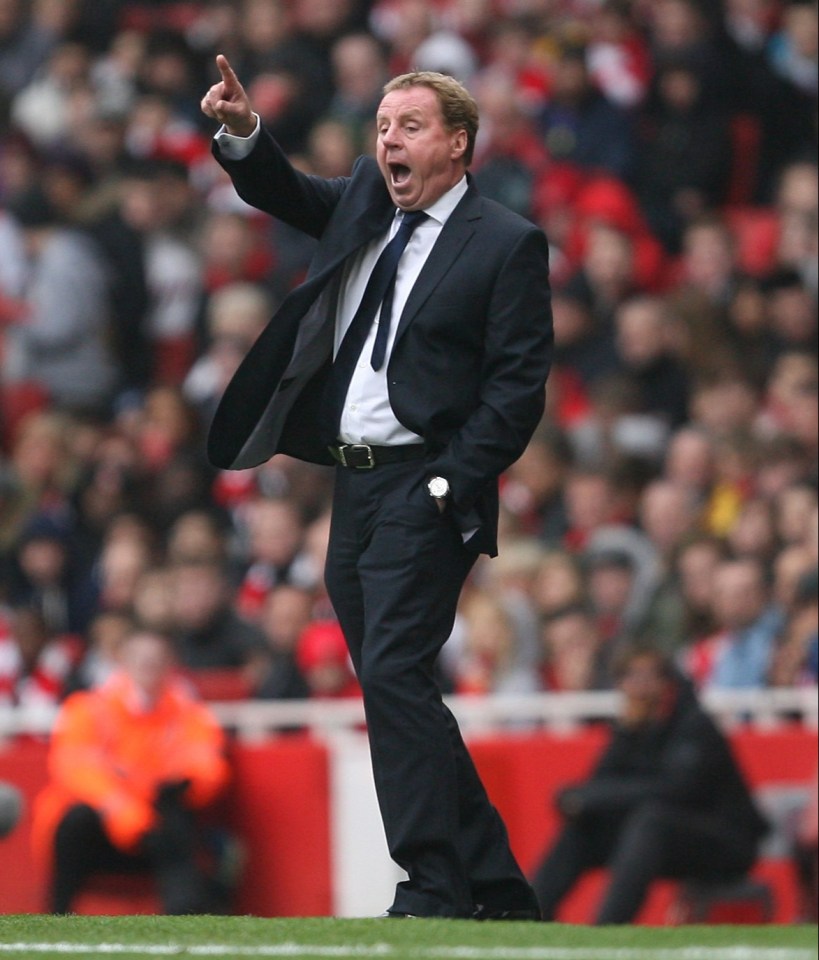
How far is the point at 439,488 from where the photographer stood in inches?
221

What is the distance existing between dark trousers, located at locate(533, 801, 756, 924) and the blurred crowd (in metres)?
0.75

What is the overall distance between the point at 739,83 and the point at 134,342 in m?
3.74

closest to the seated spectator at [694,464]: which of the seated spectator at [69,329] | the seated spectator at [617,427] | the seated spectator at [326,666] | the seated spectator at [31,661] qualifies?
the seated spectator at [617,427]

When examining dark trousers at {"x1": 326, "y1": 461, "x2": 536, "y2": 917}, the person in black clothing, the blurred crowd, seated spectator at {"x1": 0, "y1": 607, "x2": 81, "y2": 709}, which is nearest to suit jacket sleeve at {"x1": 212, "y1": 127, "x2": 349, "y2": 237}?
dark trousers at {"x1": 326, "y1": 461, "x2": 536, "y2": 917}

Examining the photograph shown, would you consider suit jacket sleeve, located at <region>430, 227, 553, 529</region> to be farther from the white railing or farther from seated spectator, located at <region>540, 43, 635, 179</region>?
seated spectator, located at <region>540, 43, 635, 179</region>

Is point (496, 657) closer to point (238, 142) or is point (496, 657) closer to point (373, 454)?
point (373, 454)

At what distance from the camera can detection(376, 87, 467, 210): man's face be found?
19.0 ft

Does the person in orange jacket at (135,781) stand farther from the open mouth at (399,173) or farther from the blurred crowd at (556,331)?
the open mouth at (399,173)

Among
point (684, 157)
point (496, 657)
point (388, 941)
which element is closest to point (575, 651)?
point (496, 657)

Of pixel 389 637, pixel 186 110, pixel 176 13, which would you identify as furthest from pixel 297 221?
pixel 176 13

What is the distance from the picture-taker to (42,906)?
10250mm

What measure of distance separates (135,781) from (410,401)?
15.9ft

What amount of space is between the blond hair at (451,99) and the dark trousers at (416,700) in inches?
33.1

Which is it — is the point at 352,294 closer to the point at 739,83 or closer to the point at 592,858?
the point at 592,858
